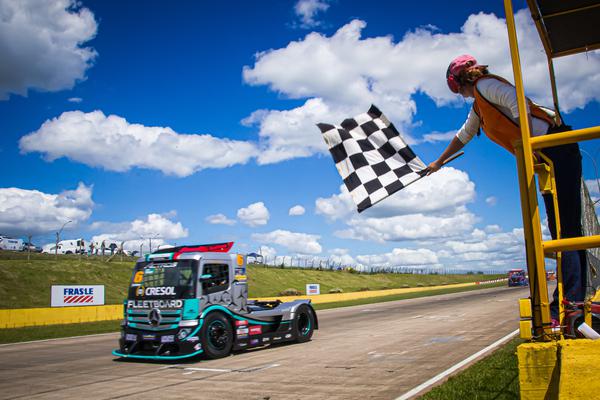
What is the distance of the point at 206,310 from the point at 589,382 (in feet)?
26.8

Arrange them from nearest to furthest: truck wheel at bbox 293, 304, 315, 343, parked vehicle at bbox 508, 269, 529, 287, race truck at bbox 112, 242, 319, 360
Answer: race truck at bbox 112, 242, 319, 360 → truck wheel at bbox 293, 304, 315, 343 → parked vehicle at bbox 508, 269, 529, 287

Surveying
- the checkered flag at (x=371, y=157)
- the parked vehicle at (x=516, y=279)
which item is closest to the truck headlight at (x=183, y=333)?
the checkered flag at (x=371, y=157)

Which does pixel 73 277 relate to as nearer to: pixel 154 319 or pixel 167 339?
pixel 154 319

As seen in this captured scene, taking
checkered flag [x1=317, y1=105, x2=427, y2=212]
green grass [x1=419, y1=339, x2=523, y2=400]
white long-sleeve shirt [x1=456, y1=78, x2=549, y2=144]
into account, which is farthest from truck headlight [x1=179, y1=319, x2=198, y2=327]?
white long-sleeve shirt [x1=456, y1=78, x2=549, y2=144]

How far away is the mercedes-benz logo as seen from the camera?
31.7ft

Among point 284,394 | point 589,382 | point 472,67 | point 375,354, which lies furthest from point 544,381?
point 375,354

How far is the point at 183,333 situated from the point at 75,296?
14.5 metres

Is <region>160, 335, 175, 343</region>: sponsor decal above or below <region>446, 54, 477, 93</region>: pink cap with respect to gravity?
below

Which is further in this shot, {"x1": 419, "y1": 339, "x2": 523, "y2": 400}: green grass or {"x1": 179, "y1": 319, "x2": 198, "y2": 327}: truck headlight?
{"x1": 179, "y1": 319, "x2": 198, "y2": 327}: truck headlight

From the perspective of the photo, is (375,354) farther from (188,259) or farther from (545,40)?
(545,40)

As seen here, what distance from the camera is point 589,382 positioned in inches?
81.3

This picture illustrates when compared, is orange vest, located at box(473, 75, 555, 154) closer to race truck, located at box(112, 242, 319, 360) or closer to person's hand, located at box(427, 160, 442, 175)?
person's hand, located at box(427, 160, 442, 175)

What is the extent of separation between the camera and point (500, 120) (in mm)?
3039

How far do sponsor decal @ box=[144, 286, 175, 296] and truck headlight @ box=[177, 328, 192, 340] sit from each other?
785mm
